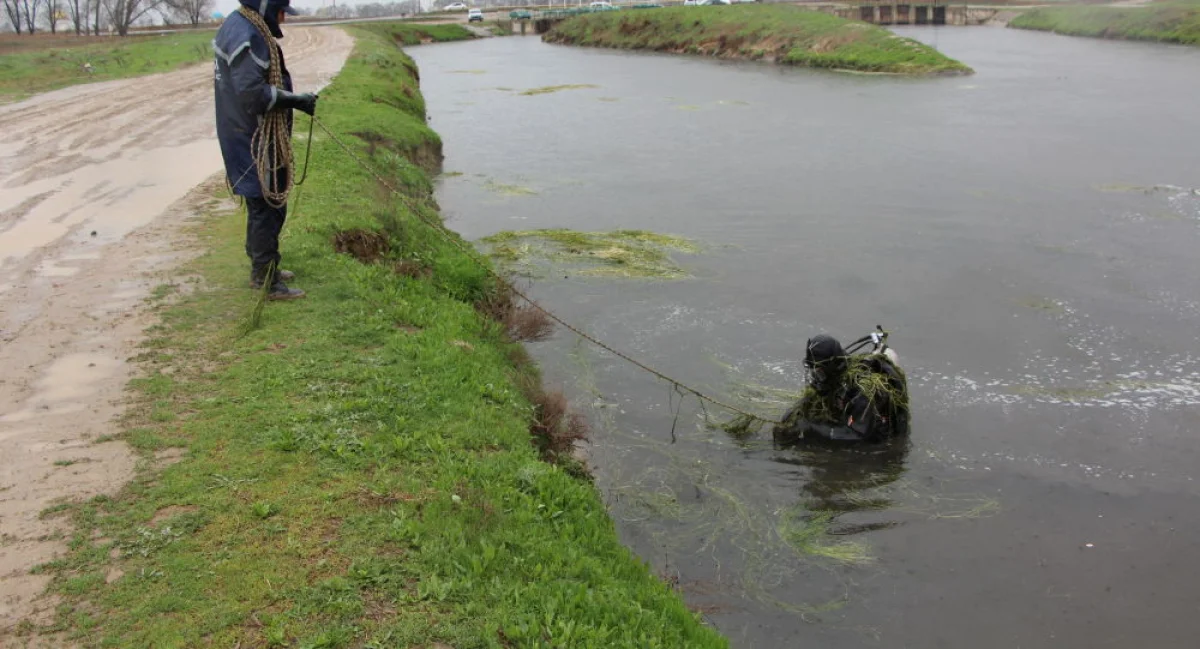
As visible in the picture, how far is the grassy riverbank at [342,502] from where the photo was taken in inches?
179

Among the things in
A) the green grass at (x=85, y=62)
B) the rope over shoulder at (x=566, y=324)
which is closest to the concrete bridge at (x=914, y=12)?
the green grass at (x=85, y=62)

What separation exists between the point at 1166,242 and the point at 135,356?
15615mm

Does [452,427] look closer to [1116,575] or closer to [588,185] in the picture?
[1116,575]

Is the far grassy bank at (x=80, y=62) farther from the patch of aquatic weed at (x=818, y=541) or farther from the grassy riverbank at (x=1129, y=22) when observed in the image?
the grassy riverbank at (x=1129, y=22)

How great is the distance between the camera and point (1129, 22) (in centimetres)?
5566

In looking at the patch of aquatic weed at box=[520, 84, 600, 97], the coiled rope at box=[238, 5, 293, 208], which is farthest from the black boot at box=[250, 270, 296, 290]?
the patch of aquatic weed at box=[520, 84, 600, 97]

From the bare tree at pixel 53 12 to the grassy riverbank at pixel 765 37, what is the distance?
4692 cm

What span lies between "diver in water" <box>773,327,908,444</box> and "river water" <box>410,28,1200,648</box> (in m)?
0.26

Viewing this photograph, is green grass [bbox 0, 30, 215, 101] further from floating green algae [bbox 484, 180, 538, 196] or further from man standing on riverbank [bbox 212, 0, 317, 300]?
man standing on riverbank [bbox 212, 0, 317, 300]

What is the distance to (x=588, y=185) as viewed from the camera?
2005cm

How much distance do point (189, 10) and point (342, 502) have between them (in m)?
94.5

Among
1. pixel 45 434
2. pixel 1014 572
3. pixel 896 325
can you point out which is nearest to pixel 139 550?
pixel 45 434

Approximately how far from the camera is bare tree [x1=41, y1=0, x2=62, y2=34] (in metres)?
82.7

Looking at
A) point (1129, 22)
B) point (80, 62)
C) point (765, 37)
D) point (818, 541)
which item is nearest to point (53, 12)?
point (80, 62)
